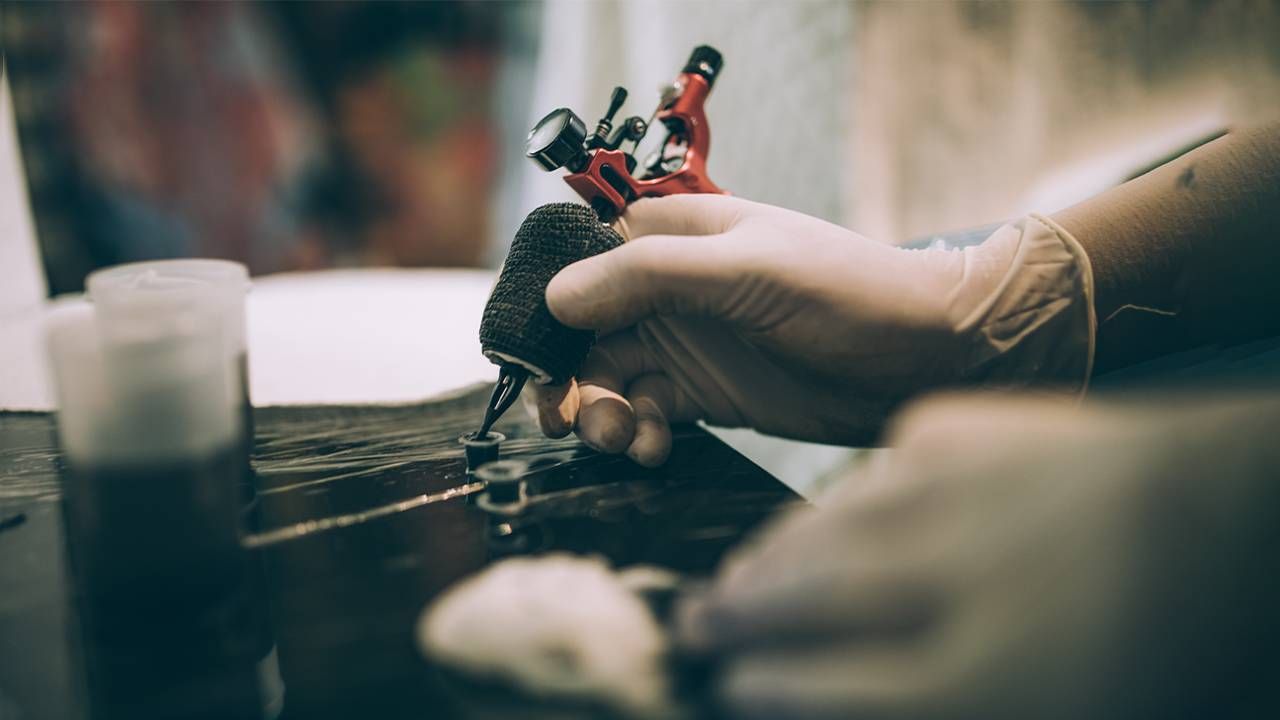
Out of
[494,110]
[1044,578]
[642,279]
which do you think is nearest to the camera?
[1044,578]

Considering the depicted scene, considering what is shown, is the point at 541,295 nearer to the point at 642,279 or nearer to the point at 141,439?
the point at 642,279

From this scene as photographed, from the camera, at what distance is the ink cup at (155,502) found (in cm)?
37

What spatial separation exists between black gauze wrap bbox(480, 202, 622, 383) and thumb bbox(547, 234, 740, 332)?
0.02 meters

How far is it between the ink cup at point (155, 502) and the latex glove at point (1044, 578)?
28 cm

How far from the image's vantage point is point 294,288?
170 centimetres

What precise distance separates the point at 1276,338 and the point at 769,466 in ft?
2.64

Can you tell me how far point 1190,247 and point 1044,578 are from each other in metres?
0.58

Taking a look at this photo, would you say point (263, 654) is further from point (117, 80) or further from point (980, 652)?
point (117, 80)

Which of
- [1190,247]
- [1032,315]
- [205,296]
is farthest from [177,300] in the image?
[1190,247]

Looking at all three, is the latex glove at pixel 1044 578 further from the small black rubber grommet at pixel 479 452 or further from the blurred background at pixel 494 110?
the blurred background at pixel 494 110

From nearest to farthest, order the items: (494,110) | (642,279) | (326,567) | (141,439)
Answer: (141,439) → (326,567) → (642,279) → (494,110)

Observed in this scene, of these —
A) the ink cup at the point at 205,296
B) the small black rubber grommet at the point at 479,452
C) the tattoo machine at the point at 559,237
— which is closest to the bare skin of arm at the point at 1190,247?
the tattoo machine at the point at 559,237

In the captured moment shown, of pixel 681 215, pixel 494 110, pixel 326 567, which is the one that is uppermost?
pixel 494 110

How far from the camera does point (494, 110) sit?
235 centimetres
